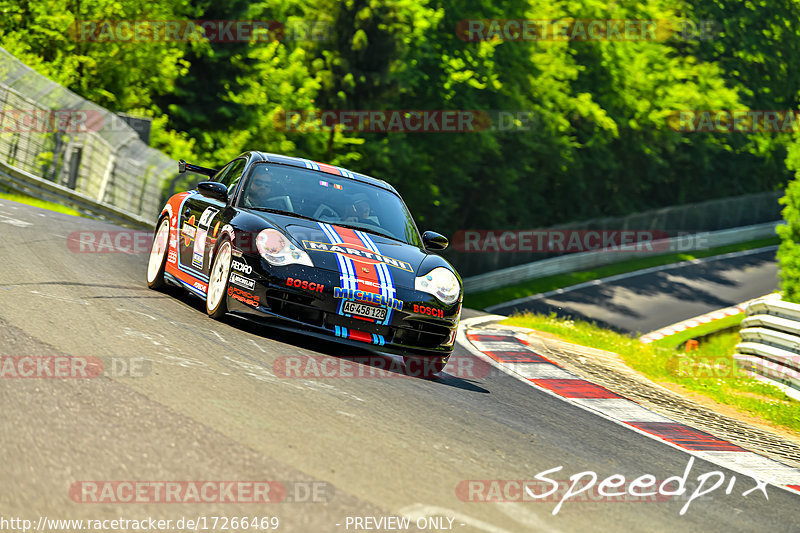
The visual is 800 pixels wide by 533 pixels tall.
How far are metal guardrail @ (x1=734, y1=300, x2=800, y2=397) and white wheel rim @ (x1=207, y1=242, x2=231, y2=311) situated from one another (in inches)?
269

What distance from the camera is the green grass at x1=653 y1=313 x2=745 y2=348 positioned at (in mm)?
23159

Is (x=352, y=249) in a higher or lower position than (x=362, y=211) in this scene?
lower

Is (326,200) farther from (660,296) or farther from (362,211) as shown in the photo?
(660,296)

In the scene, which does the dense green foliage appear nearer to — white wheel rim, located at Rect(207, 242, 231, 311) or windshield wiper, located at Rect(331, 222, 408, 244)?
windshield wiper, located at Rect(331, 222, 408, 244)

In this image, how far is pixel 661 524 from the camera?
14.8 ft

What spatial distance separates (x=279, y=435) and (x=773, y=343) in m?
8.99

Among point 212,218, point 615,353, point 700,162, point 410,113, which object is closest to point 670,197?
point 700,162

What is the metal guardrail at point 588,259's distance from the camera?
111ft

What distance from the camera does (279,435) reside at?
4.68m
